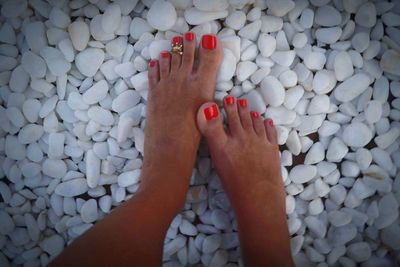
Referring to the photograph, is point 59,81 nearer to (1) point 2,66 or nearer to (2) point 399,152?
(1) point 2,66

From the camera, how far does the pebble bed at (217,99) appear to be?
0.87 metres

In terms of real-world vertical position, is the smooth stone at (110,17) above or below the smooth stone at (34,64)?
above

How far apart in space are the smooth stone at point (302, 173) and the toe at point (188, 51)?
0.32 metres

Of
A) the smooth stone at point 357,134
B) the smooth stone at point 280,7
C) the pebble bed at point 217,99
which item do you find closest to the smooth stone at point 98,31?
the pebble bed at point 217,99

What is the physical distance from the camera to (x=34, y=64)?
899 millimetres

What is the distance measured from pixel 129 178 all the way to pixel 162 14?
14.1 inches

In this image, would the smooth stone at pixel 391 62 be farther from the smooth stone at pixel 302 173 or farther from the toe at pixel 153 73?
the toe at pixel 153 73

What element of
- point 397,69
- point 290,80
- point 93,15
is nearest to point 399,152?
point 397,69

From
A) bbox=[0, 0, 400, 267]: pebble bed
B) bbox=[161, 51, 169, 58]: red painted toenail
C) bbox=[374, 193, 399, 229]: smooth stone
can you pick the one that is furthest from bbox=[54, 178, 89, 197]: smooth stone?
bbox=[374, 193, 399, 229]: smooth stone

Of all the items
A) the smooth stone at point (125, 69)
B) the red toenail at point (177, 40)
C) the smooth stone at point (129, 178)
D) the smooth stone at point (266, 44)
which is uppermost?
the red toenail at point (177, 40)

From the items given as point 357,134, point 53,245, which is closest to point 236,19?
point 357,134

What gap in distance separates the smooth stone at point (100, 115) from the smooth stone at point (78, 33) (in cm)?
14

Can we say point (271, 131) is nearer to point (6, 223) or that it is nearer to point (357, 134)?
point (357, 134)

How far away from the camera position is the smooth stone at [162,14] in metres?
0.86
